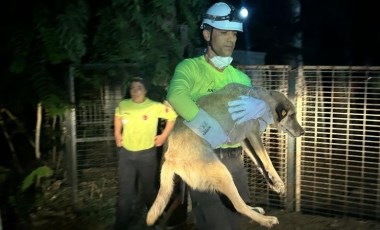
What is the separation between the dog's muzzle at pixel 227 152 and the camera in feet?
11.9

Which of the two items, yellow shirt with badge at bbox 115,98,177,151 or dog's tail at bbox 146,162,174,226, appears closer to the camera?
dog's tail at bbox 146,162,174,226

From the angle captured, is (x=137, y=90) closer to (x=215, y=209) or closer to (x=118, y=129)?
(x=118, y=129)

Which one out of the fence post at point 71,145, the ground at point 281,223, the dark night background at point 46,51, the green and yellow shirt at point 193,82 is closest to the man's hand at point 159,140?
the dark night background at point 46,51

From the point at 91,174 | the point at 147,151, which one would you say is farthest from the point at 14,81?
the point at 147,151

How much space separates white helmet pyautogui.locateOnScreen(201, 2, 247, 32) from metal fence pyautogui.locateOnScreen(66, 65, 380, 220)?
2.75 metres

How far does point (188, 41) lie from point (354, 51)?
7949 mm

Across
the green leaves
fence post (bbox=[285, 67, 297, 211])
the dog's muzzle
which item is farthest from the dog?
the green leaves

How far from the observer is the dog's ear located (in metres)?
3.57

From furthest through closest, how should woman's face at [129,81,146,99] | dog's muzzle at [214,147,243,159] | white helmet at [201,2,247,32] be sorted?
woman's face at [129,81,146,99] → dog's muzzle at [214,147,243,159] → white helmet at [201,2,247,32]

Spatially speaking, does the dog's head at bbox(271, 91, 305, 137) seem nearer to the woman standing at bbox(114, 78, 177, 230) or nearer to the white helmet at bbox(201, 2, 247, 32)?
the white helmet at bbox(201, 2, 247, 32)

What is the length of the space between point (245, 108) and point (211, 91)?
1.09ft

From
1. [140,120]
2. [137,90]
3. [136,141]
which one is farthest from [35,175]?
[137,90]

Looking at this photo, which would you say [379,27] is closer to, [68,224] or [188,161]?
[68,224]

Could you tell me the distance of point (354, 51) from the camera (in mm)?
12859
